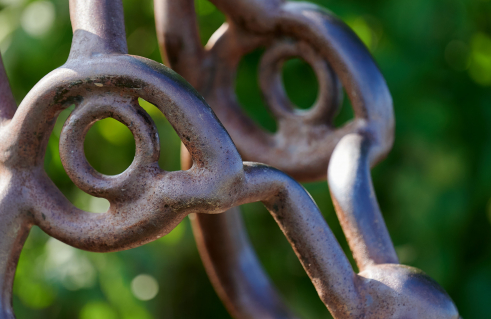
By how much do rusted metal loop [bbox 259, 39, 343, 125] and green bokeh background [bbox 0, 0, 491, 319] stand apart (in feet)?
1.20

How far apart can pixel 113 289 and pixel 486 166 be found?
611 mm

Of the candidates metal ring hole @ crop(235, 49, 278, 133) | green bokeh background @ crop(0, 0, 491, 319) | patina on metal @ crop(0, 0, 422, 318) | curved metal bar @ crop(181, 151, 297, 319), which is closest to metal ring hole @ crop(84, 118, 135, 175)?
green bokeh background @ crop(0, 0, 491, 319)

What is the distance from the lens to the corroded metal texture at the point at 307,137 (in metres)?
0.26

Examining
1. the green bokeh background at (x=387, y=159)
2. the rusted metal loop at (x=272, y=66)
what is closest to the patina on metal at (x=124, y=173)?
the rusted metal loop at (x=272, y=66)

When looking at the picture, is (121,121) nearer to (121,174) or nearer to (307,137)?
(121,174)

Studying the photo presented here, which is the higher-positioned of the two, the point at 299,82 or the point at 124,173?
the point at 124,173

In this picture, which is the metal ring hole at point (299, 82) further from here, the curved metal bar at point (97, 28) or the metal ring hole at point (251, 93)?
the curved metal bar at point (97, 28)

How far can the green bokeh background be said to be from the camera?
755 mm

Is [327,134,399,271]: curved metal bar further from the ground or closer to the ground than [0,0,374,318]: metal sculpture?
closer to the ground

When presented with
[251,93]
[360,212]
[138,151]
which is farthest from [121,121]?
[251,93]

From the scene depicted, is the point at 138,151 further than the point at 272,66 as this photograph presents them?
No

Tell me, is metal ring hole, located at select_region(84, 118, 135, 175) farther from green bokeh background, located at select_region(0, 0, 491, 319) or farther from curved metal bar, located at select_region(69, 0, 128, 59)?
curved metal bar, located at select_region(69, 0, 128, 59)

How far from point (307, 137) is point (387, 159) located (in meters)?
0.44

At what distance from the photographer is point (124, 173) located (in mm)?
236
